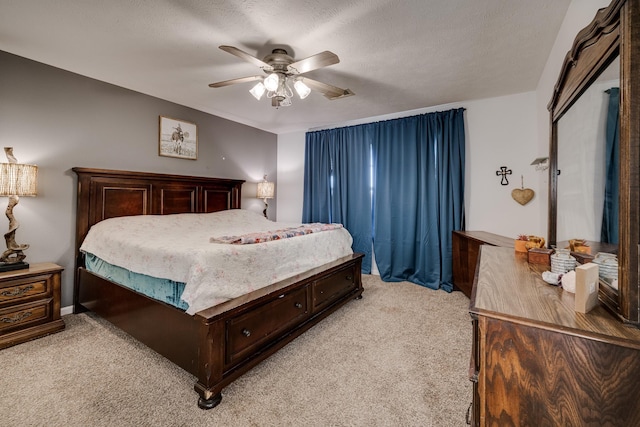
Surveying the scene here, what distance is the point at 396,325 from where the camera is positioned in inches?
102

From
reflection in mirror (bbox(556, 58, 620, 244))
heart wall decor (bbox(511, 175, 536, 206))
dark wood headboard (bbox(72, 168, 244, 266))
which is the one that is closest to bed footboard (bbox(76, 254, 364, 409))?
dark wood headboard (bbox(72, 168, 244, 266))

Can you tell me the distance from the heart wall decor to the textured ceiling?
1.14 m

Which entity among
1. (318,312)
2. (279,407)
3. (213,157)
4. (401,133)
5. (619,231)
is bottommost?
(279,407)

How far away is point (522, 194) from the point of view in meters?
3.26

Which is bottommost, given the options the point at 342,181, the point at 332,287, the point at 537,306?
the point at 332,287

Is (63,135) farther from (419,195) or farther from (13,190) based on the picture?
(419,195)

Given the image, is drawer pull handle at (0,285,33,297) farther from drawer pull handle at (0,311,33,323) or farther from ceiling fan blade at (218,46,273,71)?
ceiling fan blade at (218,46,273,71)

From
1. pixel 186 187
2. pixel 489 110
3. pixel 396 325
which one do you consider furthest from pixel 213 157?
pixel 489 110

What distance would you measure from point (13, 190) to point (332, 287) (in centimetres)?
279

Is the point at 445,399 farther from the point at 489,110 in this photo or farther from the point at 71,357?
the point at 489,110

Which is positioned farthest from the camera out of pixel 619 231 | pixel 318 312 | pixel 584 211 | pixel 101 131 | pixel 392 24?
pixel 101 131

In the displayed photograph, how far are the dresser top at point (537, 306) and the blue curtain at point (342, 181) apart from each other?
9.78 feet

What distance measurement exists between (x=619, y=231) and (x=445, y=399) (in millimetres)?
1326

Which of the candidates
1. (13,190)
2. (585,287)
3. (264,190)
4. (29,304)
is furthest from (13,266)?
(585,287)
